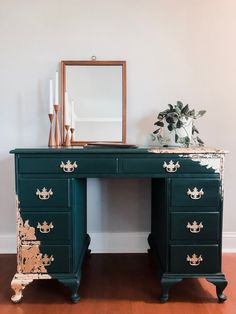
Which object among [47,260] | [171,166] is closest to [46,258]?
[47,260]

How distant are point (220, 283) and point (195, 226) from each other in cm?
38

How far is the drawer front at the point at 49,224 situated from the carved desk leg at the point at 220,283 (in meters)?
0.91

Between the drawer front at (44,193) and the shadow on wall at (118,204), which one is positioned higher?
the drawer front at (44,193)

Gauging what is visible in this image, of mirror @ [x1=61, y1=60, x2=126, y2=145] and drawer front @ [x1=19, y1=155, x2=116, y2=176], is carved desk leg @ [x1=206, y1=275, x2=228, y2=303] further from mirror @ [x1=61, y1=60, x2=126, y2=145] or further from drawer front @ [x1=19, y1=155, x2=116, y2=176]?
mirror @ [x1=61, y1=60, x2=126, y2=145]

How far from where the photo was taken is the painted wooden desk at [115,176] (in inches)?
67.0

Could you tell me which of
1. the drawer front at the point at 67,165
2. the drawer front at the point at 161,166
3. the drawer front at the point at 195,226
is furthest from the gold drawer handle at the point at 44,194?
the drawer front at the point at 195,226

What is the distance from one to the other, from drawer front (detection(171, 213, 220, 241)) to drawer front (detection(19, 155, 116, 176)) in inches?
19.4

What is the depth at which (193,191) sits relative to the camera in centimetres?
172

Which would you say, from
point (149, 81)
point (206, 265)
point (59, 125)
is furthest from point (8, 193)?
point (206, 265)

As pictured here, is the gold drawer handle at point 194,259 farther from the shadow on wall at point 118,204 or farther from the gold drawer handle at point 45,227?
the gold drawer handle at point 45,227

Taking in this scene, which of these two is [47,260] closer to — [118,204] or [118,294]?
[118,294]

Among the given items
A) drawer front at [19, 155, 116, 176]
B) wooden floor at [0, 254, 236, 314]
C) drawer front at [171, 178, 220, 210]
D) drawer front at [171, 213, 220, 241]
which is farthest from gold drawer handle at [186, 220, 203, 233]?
drawer front at [19, 155, 116, 176]

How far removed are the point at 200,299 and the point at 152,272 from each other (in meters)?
0.41

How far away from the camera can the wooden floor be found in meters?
1.67
